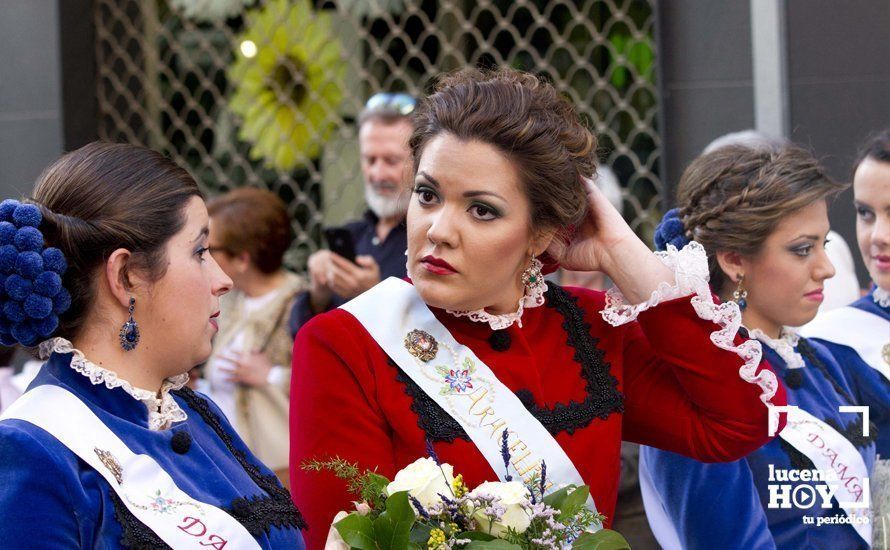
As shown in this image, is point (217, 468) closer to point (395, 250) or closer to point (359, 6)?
point (395, 250)

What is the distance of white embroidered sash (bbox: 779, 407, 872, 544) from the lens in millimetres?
2531

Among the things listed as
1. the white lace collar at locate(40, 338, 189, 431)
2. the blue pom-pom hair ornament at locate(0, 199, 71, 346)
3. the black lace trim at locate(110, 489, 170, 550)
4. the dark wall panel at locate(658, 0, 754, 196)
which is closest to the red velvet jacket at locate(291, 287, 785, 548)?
the white lace collar at locate(40, 338, 189, 431)

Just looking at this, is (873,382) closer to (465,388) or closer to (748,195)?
(748,195)

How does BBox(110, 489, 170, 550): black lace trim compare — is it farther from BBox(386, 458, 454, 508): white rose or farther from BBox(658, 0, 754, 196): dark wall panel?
BBox(658, 0, 754, 196): dark wall panel

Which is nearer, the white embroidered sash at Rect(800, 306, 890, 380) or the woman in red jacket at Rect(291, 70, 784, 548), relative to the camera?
the woman in red jacket at Rect(291, 70, 784, 548)

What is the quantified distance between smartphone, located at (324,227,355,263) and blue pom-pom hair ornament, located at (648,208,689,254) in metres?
1.61

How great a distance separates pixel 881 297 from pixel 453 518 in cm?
135

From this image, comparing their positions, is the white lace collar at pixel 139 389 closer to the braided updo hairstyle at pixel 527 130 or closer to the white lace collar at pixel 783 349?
the braided updo hairstyle at pixel 527 130

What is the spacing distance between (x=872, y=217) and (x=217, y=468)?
1.57 meters

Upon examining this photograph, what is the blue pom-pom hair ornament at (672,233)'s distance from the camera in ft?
8.86

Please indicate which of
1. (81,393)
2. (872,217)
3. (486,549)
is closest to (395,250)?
(872,217)

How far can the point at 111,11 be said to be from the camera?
6.15m

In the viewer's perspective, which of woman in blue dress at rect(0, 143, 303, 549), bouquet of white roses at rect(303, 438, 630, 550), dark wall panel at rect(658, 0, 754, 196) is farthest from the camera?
dark wall panel at rect(658, 0, 754, 196)

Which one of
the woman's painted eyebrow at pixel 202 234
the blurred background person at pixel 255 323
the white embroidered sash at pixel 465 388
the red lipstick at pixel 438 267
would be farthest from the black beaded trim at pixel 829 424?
the blurred background person at pixel 255 323
